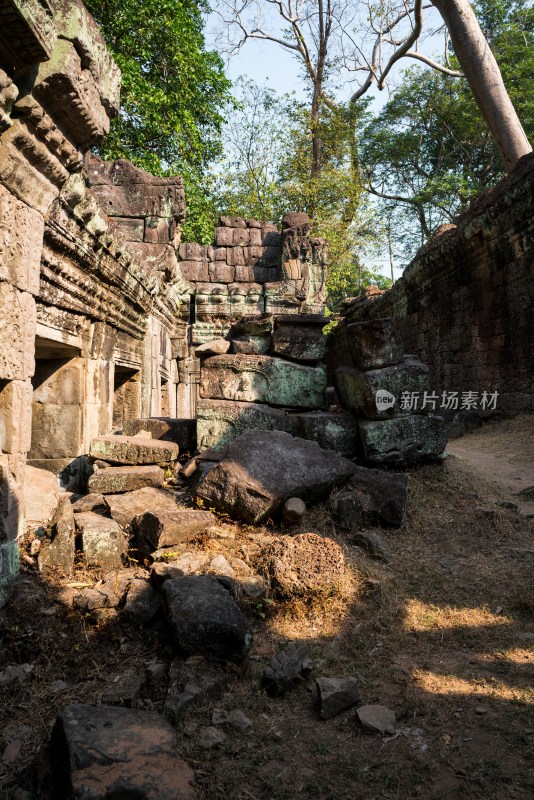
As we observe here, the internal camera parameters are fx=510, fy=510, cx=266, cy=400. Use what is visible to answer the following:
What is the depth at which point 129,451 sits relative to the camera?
418cm

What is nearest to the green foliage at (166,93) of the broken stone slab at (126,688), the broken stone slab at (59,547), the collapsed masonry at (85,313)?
the collapsed masonry at (85,313)

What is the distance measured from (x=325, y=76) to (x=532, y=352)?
17627mm

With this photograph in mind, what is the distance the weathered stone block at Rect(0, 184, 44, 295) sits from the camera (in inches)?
101

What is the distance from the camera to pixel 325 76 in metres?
20.4

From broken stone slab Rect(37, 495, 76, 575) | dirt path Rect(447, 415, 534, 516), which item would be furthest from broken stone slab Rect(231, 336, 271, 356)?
dirt path Rect(447, 415, 534, 516)

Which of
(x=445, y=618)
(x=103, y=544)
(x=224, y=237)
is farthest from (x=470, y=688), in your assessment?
(x=224, y=237)

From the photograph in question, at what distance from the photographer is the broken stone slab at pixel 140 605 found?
8.50 feet

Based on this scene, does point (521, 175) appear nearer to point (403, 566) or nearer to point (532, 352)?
point (532, 352)

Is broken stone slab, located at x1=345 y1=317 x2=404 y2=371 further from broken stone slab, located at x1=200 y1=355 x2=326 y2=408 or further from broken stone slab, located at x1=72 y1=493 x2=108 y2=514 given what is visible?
broken stone slab, located at x1=72 y1=493 x2=108 y2=514

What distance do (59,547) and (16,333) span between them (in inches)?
49.1

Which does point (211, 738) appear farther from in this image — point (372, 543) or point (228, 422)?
point (228, 422)

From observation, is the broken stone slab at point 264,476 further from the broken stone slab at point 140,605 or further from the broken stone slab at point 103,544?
the broken stone slab at point 140,605

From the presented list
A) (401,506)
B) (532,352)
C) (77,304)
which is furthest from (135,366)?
(532,352)

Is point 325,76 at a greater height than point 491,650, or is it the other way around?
point 325,76
